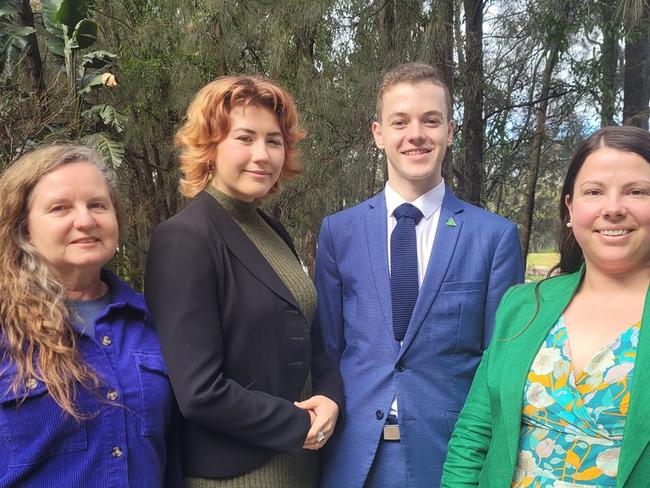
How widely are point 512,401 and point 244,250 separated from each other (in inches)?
32.4

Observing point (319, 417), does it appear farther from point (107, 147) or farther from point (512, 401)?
point (107, 147)

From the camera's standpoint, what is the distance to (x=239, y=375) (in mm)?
1768

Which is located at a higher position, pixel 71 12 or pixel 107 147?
pixel 71 12

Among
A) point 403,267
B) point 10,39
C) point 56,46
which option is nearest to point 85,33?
point 56,46

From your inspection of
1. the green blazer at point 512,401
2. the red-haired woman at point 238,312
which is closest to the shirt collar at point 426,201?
the red-haired woman at point 238,312

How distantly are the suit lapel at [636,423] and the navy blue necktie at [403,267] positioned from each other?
0.78m

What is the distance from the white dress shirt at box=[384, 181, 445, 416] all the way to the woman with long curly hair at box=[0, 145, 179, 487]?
87cm

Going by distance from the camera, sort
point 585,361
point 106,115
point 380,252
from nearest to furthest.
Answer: point 585,361 → point 380,252 → point 106,115

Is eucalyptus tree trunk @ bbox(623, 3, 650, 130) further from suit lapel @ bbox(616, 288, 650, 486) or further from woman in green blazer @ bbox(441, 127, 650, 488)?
suit lapel @ bbox(616, 288, 650, 486)

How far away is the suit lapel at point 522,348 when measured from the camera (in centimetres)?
154

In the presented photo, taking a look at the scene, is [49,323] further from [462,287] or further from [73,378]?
[462,287]

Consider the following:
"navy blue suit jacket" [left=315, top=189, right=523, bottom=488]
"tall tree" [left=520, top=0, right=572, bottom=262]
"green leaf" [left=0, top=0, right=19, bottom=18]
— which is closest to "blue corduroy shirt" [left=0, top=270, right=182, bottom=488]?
"navy blue suit jacket" [left=315, top=189, right=523, bottom=488]

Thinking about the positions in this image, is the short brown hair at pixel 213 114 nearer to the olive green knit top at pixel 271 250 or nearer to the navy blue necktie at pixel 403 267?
the olive green knit top at pixel 271 250

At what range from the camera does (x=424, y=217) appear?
2.17 meters
